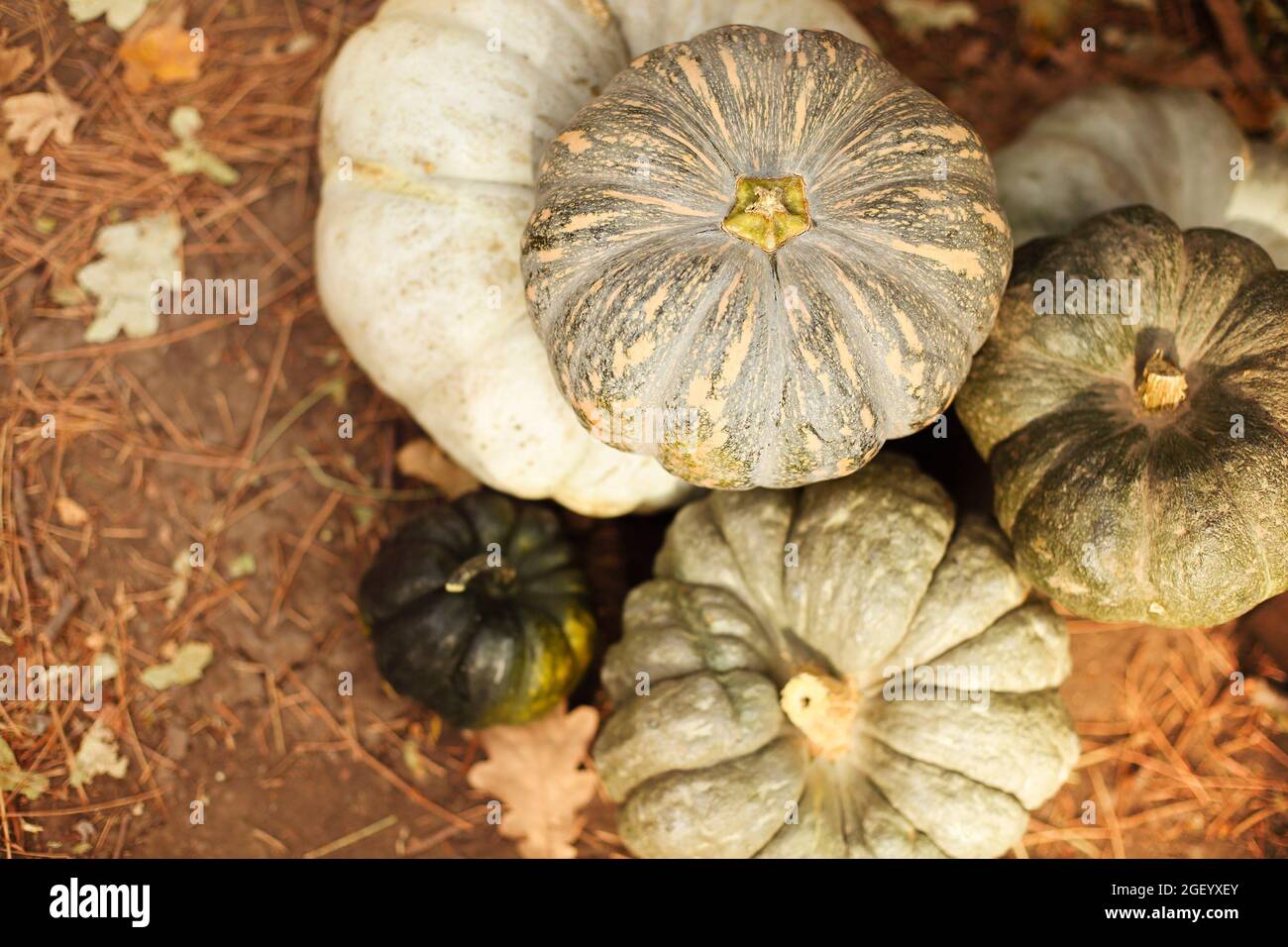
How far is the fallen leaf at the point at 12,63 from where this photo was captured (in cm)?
321

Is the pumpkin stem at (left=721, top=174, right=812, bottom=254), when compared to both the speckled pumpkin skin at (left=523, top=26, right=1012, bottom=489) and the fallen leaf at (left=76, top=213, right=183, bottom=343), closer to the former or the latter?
the speckled pumpkin skin at (left=523, top=26, right=1012, bottom=489)

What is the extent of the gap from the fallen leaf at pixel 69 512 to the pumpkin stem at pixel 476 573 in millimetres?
1189

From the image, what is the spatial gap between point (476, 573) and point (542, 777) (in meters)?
0.68

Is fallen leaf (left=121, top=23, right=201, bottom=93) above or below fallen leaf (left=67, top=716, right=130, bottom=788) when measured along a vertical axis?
above

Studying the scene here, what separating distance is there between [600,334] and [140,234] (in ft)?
6.16

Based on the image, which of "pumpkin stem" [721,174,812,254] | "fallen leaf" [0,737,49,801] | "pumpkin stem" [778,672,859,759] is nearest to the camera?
"pumpkin stem" [721,174,812,254]

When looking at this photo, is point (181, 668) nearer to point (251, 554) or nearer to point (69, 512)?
point (251, 554)

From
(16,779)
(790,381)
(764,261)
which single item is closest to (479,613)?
(790,381)

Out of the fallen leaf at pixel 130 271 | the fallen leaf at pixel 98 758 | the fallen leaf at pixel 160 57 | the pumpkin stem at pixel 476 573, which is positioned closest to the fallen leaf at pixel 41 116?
the fallen leaf at pixel 160 57

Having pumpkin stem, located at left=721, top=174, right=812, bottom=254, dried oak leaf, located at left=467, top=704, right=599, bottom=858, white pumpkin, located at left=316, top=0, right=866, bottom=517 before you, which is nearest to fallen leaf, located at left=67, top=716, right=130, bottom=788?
dried oak leaf, located at left=467, top=704, right=599, bottom=858

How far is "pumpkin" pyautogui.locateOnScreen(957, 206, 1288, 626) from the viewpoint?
222 cm

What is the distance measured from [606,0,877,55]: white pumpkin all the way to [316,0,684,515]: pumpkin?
0.19 feet
